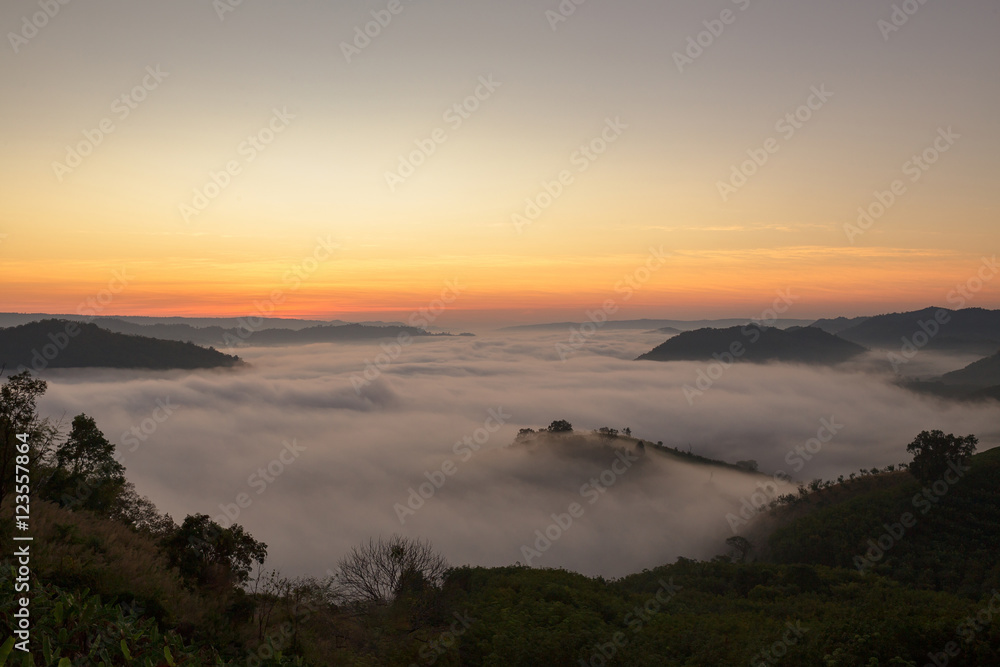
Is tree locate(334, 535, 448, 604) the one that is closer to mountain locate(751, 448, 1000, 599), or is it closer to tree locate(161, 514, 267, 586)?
tree locate(161, 514, 267, 586)

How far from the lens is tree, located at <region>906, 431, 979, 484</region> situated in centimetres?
6725

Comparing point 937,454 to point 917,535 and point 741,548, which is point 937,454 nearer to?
point 917,535

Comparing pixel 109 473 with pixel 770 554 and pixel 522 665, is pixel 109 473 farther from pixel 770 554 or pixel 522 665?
pixel 770 554

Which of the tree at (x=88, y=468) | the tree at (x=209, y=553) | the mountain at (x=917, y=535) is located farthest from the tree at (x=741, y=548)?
the tree at (x=88, y=468)

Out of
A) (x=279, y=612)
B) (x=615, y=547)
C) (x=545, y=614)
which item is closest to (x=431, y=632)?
(x=545, y=614)

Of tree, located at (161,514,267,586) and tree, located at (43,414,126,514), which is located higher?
tree, located at (43,414,126,514)

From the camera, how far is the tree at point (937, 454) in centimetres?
6725

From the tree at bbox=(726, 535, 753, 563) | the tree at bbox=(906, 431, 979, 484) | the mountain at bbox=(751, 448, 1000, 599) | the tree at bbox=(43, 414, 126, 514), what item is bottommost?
the tree at bbox=(726, 535, 753, 563)

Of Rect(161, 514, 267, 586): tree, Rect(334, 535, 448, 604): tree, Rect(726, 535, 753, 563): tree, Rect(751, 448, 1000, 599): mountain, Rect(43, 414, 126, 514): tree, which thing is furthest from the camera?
Rect(726, 535, 753, 563): tree

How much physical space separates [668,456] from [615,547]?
39.2 m

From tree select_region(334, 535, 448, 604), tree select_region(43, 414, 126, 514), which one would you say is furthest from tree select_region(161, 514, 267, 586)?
tree select_region(334, 535, 448, 604)

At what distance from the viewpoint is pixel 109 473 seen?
1326 inches

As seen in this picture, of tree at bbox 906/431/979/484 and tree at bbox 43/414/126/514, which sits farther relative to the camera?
tree at bbox 906/431/979/484

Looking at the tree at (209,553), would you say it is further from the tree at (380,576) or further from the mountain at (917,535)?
the mountain at (917,535)
